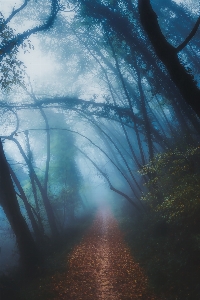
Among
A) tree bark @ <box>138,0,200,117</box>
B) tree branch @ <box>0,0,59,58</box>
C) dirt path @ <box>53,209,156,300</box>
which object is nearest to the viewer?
tree bark @ <box>138,0,200,117</box>

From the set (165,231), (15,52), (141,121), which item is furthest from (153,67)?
(165,231)

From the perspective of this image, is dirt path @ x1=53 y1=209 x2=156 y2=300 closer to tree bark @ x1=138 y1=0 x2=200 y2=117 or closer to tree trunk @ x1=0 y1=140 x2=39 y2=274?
tree trunk @ x1=0 y1=140 x2=39 y2=274

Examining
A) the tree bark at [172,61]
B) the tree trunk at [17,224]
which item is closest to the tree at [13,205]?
the tree trunk at [17,224]

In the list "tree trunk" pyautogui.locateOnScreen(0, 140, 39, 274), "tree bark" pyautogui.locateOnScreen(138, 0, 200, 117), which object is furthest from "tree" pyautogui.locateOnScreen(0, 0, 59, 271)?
"tree bark" pyautogui.locateOnScreen(138, 0, 200, 117)

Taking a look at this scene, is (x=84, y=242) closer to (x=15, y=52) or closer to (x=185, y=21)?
(x=15, y=52)

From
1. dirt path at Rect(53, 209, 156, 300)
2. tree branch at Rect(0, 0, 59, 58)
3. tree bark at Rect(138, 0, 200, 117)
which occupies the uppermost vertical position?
tree branch at Rect(0, 0, 59, 58)

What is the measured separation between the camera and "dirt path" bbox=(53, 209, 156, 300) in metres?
6.43

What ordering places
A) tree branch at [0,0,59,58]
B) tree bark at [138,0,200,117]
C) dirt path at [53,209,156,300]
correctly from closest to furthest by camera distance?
tree bark at [138,0,200,117] < dirt path at [53,209,156,300] < tree branch at [0,0,59,58]

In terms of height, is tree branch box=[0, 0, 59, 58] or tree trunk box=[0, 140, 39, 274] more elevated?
tree branch box=[0, 0, 59, 58]

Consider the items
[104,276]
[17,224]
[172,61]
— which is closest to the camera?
[172,61]

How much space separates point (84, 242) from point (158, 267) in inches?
277

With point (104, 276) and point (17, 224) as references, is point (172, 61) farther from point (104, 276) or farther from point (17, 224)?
point (17, 224)

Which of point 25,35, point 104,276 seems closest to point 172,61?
point 104,276

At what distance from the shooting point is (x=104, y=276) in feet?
25.4
